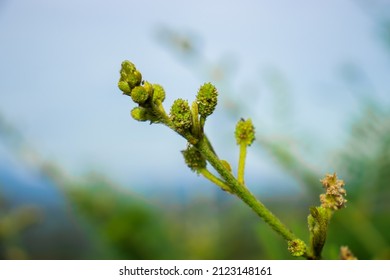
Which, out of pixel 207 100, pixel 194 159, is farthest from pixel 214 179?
pixel 207 100

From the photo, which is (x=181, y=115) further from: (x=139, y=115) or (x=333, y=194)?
(x=333, y=194)

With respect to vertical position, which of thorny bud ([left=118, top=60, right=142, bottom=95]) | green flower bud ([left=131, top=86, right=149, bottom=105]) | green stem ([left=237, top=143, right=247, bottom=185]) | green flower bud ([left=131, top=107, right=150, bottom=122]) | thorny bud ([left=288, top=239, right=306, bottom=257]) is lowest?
thorny bud ([left=288, top=239, right=306, bottom=257])

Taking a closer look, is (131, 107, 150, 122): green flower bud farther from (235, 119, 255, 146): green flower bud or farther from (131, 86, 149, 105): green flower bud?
(235, 119, 255, 146): green flower bud

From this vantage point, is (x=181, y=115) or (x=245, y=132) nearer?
(x=181, y=115)

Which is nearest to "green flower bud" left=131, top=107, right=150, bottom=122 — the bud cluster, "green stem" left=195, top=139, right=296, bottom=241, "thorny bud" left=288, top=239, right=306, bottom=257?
the bud cluster
